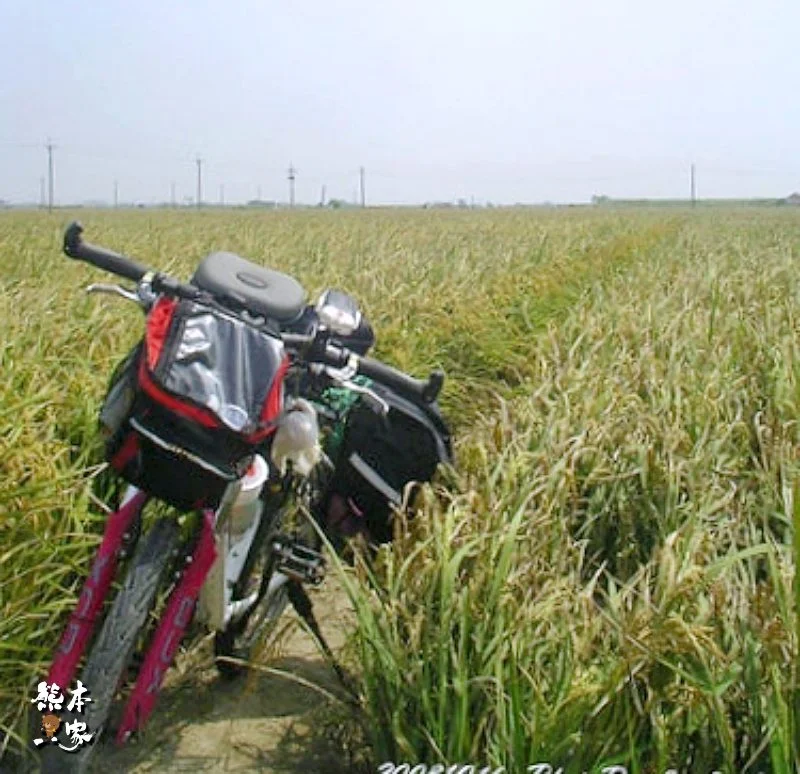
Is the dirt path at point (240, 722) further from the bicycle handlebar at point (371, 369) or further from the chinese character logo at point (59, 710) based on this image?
the bicycle handlebar at point (371, 369)

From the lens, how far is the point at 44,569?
226 cm

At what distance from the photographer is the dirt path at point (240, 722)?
2.18 metres

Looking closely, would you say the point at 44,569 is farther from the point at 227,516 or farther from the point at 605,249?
the point at 605,249

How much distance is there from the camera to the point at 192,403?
64.5 inches

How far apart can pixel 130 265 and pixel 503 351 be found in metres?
3.95

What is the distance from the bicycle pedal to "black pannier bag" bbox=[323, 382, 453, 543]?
0.20 meters

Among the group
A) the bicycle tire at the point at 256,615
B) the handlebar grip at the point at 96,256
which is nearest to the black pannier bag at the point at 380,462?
the bicycle tire at the point at 256,615

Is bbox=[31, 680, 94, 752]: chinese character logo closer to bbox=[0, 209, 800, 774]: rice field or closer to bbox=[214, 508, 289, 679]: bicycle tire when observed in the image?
bbox=[0, 209, 800, 774]: rice field

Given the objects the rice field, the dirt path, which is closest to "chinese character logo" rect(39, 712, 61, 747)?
the rice field

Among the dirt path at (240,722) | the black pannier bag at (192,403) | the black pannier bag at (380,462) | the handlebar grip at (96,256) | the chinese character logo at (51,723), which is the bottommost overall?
the dirt path at (240,722)

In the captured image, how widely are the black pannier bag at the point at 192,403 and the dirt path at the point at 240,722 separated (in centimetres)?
79

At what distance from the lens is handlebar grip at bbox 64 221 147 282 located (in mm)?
1911

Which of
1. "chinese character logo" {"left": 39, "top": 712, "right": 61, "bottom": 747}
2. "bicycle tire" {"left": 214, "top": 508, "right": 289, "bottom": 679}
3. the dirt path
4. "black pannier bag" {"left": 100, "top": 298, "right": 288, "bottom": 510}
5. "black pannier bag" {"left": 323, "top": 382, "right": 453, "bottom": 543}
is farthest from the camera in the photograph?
"black pannier bag" {"left": 323, "top": 382, "right": 453, "bottom": 543}

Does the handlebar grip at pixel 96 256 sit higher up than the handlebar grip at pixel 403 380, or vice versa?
the handlebar grip at pixel 96 256
